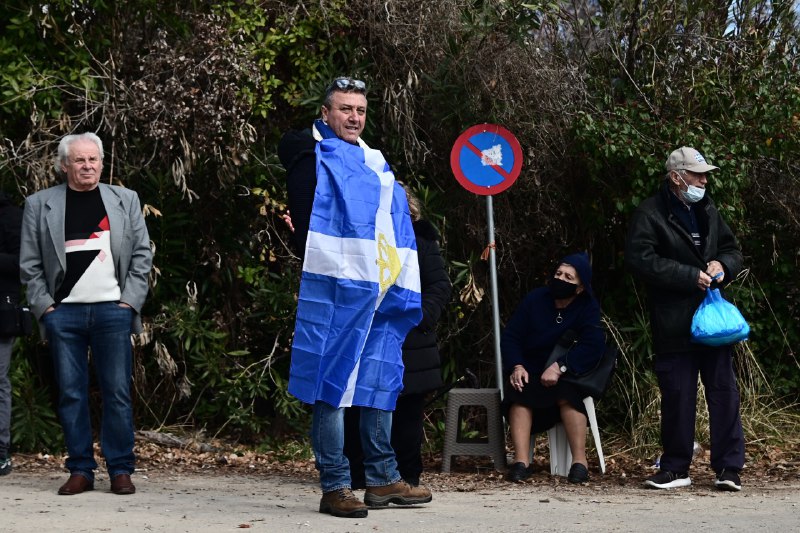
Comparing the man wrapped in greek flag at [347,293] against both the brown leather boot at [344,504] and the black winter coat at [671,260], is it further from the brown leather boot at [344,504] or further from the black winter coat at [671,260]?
the black winter coat at [671,260]

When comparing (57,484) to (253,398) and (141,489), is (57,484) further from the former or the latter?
(253,398)

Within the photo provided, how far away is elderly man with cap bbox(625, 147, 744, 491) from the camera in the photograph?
8008mm

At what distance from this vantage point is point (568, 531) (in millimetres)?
6039

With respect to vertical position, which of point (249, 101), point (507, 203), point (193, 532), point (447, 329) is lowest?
point (193, 532)

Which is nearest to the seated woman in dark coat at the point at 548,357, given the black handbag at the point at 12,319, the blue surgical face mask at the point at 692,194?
the blue surgical face mask at the point at 692,194

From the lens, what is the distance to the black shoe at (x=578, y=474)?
8.41 meters

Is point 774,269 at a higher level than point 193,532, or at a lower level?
higher

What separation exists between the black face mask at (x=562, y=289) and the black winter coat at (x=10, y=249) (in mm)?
3543

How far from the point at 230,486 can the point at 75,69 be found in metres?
3.82

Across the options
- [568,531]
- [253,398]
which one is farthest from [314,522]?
[253,398]

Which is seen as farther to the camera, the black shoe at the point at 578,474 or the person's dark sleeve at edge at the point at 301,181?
the black shoe at the point at 578,474

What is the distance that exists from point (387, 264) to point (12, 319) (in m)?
3.12

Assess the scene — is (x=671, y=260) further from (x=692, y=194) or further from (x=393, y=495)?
(x=393, y=495)

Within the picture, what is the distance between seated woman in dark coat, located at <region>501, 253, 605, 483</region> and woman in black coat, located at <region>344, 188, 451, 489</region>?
40.0 inches
